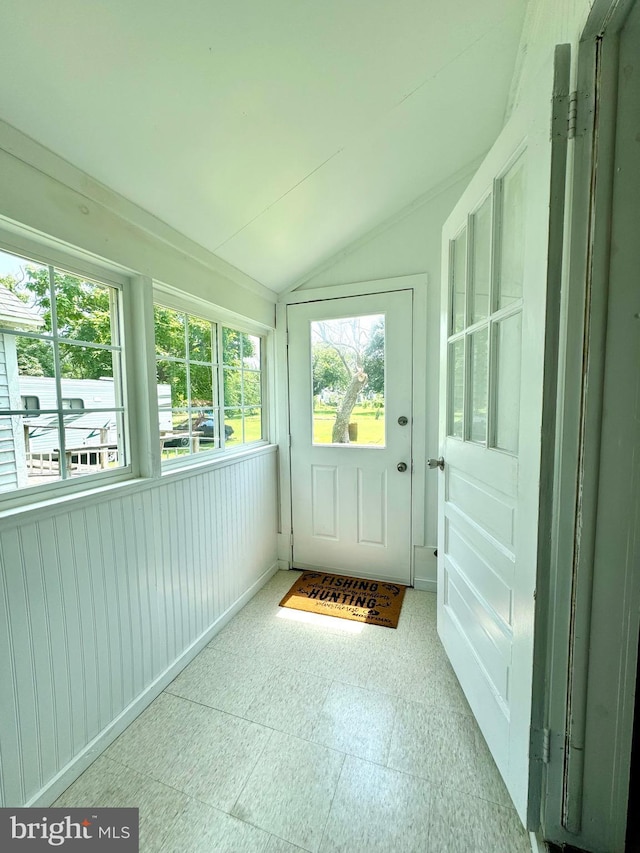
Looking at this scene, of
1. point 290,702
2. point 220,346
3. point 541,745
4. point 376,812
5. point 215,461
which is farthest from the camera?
point 220,346

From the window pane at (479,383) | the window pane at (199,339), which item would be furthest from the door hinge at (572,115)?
the window pane at (199,339)

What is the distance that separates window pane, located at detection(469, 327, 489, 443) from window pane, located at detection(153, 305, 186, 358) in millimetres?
1391

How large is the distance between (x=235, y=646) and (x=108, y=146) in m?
2.22

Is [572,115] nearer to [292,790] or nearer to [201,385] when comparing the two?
[201,385]

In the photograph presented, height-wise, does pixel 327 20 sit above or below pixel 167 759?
above

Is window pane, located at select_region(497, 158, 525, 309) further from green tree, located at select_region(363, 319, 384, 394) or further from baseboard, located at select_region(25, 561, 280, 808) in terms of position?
baseboard, located at select_region(25, 561, 280, 808)

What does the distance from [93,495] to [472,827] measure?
160 centimetres

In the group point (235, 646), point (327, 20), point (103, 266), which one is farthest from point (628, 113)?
point (235, 646)

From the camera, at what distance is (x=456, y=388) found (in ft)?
4.71

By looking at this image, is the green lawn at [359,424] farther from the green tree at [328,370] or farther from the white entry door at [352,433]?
the green tree at [328,370]

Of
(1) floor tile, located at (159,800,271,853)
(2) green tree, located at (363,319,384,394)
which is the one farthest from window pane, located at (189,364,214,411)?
(1) floor tile, located at (159,800,271,853)

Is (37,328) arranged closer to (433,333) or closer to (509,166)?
(509,166)

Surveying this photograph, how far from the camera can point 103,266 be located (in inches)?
50.4

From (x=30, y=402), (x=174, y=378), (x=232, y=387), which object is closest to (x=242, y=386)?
(x=232, y=387)
